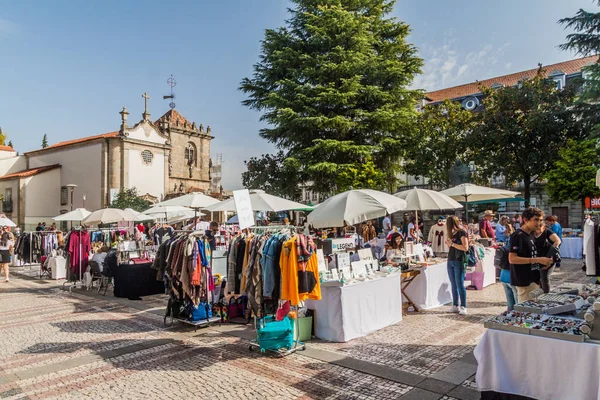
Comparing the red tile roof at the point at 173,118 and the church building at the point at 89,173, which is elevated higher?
the red tile roof at the point at 173,118

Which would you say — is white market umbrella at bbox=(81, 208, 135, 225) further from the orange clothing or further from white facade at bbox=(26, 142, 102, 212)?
white facade at bbox=(26, 142, 102, 212)

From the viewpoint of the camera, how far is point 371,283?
648 cm

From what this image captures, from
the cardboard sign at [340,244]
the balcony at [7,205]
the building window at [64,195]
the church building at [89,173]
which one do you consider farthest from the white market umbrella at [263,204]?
the balcony at [7,205]

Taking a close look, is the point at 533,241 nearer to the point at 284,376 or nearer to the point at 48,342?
the point at 284,376

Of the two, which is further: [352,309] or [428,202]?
[428,202]

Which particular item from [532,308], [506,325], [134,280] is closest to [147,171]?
[134,280]

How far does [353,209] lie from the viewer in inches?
309

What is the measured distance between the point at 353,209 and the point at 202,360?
3.88m

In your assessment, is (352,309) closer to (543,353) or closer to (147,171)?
(543,353)

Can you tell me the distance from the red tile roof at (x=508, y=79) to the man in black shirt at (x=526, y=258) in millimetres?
34686

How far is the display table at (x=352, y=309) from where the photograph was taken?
605 centimetres

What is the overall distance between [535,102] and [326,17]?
1312cm

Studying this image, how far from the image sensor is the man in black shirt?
15.8 feet

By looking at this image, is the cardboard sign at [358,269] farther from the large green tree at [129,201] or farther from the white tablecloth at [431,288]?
the large green tree at [129,201]
